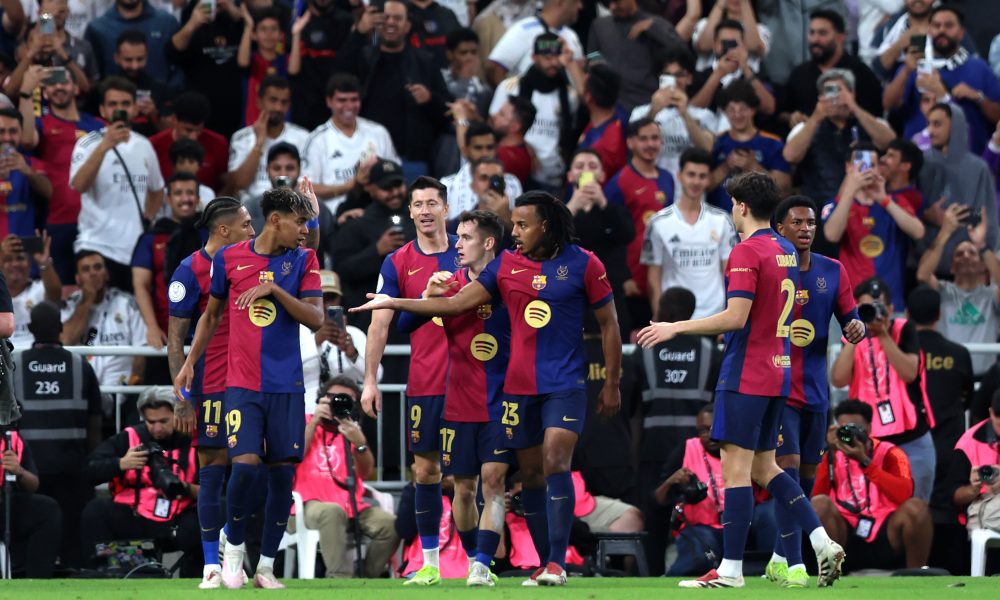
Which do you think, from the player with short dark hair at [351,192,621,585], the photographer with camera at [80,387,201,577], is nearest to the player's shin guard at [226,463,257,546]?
the player with short dark hair at [351,192,621,585]

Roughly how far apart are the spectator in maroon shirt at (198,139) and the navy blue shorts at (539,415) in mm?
6652

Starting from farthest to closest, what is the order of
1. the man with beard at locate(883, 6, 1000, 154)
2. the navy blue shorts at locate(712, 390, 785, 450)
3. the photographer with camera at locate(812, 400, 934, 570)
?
the man with beard at locate(883, 6, 1000, 154) < the photographer with camera at locate(812, 400, 934, 570) < the navy blue shorts at locate(712, 390, 785, 450)

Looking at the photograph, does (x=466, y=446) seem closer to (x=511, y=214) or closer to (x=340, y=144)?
(x=511, y=214)

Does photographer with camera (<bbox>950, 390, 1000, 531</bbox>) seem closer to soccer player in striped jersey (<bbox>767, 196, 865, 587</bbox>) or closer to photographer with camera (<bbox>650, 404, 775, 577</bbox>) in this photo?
photographer with camera (<bbox>650, 404, 775, 577</bbox>)

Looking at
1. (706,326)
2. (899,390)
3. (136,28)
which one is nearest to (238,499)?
(706,326)

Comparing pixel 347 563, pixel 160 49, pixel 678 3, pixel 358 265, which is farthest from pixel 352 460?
pixel 678 3

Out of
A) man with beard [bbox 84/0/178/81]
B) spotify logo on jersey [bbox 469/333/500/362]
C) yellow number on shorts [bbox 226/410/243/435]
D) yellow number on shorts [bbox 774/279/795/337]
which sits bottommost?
yellow number on shorts [bbox 226/410/243/435]

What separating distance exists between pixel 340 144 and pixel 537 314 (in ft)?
21.0

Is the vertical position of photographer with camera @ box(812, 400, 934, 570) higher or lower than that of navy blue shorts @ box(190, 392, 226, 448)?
lower

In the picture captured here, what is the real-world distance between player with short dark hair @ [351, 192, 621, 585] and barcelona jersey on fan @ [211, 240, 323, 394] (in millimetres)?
485

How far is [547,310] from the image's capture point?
10594mm

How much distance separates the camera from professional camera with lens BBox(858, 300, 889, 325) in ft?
42.1

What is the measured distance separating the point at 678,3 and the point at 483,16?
2.08 m

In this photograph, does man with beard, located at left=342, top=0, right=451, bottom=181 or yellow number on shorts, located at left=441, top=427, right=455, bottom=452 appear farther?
man with beard, located at left=342, top=0, right=451, bottom=181
